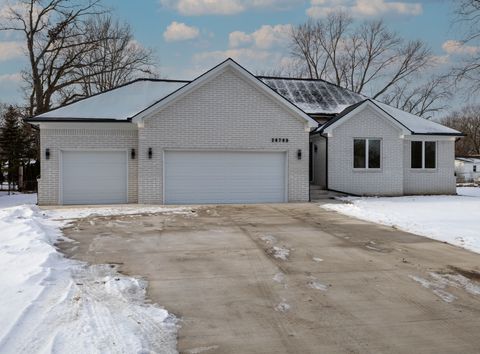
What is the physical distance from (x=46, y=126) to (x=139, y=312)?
13.5 meters

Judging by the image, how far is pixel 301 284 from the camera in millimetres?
5809

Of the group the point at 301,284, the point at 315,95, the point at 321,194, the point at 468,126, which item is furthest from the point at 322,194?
the point at 468,126

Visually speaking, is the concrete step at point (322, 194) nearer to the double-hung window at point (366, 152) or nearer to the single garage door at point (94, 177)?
the double-hung window at point (366, 152)

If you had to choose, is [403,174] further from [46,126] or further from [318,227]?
[46,126]

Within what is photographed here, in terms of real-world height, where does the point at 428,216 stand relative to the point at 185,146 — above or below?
below

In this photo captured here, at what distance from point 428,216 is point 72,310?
10.7 m

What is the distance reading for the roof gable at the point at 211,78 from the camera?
15914mm

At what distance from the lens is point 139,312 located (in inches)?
183

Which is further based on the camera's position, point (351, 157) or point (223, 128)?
point (351, 157)

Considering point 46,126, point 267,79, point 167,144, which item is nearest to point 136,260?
point 167,144

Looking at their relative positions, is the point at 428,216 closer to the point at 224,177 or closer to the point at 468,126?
the point at 224,177

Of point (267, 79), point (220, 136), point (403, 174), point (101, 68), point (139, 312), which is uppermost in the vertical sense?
point (101, 68)

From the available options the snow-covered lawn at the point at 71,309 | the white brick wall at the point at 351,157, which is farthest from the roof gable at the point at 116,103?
the snow-covered lawn at the point at 71,309

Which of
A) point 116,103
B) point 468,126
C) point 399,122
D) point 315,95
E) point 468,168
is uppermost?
point 468,126
